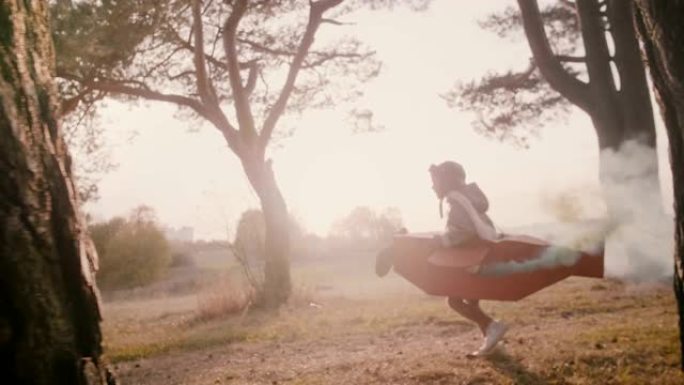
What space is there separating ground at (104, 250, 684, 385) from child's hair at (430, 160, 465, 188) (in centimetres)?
175

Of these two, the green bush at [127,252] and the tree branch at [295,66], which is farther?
the green bush at [127,252]

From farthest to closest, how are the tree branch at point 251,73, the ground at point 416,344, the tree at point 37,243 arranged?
1. the tree branch at point 251,73
2. the ground at point 416,344
3. the tree at point 37,243

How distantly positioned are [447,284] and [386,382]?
1.34 m

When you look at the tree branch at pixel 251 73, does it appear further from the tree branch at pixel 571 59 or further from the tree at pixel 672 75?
the tree at pixel 672 75

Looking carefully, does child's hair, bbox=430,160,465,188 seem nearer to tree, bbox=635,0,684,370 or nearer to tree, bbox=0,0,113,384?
tree, bbox=635,0,684,370

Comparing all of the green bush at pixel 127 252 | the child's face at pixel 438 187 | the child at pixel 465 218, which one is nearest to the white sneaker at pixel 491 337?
the child at pixel 465 218

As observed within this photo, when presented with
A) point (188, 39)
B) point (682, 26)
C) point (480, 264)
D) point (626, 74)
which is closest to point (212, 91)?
point (188, 39)

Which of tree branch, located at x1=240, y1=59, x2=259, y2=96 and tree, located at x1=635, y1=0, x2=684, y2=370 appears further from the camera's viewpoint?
tree branch, located at x1=240, y1=59, x2=259, y2=96

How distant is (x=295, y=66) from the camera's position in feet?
48.9

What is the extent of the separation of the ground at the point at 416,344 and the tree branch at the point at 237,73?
4506mm

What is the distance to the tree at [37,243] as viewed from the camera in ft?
8.02

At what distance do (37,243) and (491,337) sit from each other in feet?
14.9

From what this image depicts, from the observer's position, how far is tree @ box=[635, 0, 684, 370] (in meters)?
2.87

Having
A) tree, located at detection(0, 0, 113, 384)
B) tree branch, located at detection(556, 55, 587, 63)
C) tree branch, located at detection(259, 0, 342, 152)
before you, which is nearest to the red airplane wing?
tree, located at detection(0, 0, 113, 384)
